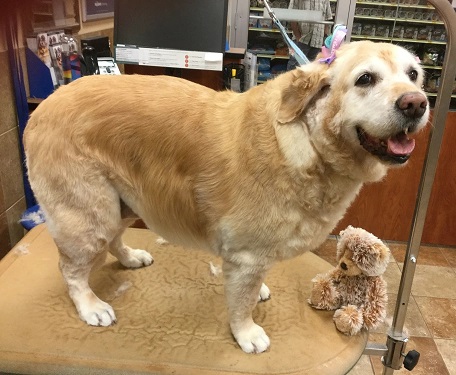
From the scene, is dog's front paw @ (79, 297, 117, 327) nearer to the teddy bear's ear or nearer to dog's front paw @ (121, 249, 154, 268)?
dog's front paw @ (121, 249, 154, 268)

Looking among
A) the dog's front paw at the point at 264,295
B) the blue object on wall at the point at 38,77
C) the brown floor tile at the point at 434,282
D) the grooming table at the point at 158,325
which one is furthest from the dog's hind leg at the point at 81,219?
the brown floor tile at the point at 434,282

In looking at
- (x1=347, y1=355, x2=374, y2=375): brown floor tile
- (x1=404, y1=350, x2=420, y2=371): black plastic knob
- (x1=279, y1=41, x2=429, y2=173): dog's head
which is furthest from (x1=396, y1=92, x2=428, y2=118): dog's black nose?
(x1=347, y1=355, x2=374, y2=375): brown floor tile

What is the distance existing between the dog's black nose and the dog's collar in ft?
0.70

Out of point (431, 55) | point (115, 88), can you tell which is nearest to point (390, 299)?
point (115, 88)

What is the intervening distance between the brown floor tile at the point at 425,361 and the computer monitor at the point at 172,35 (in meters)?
1.69

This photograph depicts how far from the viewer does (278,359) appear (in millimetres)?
1239

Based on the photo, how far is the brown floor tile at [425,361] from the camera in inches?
Result: 80.7

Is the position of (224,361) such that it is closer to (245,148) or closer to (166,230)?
(166,230)

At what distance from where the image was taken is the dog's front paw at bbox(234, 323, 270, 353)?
1.26 m

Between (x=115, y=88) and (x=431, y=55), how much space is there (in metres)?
3.56

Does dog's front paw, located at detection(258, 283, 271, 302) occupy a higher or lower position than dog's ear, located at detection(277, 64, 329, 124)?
lower

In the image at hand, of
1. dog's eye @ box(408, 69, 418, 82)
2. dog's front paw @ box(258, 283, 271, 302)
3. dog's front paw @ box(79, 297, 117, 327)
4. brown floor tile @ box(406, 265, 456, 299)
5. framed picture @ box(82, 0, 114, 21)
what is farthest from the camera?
brown floor tile @ box(406, 265, 456, 299)

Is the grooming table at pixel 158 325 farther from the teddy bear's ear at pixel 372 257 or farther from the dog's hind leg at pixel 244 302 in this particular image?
the teddy bear's ear at pixel 372 257

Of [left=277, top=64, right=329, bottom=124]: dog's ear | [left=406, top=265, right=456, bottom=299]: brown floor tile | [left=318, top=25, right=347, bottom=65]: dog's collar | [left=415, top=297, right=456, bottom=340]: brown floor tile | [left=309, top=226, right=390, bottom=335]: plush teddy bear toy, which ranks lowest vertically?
[left=415, top=297, right=456, bottom=340]: brown floor tile
